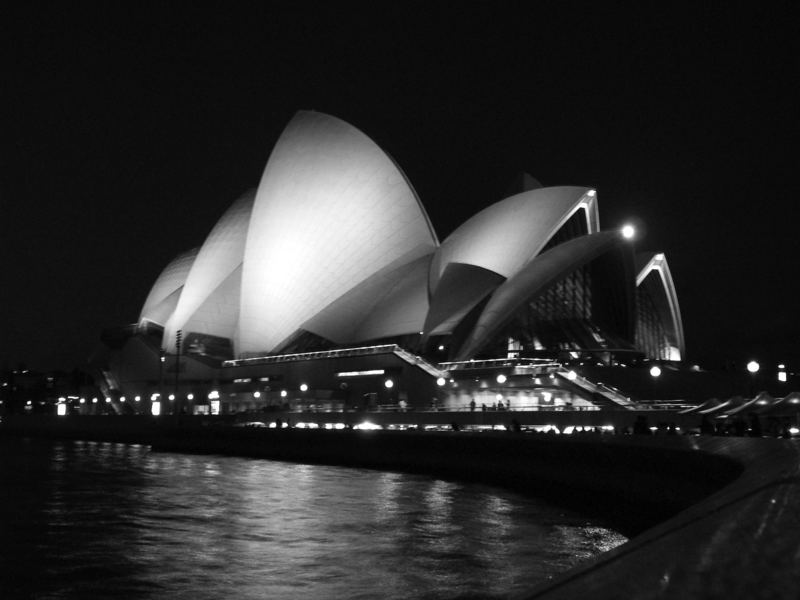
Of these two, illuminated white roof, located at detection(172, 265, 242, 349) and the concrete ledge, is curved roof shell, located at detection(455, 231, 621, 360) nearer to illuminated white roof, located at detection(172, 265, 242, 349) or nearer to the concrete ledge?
the concrete ledge

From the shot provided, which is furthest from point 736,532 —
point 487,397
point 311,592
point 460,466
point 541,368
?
point 487,397

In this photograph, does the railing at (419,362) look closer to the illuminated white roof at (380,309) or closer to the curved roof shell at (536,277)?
the curved roof shell at (536,277)

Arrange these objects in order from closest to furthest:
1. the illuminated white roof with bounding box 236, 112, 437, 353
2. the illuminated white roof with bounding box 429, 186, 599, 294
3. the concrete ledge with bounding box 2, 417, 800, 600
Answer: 1. the concrete ledge with bounding box 2, 417, 800, 600
2. the illuminated white roof with bounding box 429, 186, 599, 294
3. the illuminated white roof with bounding box 236, 112, 437, 353

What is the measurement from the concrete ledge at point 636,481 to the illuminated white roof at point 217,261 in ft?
27.7

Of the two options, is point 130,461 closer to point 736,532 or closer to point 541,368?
point 541,368

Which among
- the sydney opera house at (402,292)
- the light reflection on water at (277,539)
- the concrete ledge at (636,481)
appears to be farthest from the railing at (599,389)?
the light reflection on water at (277,539)

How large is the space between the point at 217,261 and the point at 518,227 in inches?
889

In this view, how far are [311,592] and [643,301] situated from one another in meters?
48.0

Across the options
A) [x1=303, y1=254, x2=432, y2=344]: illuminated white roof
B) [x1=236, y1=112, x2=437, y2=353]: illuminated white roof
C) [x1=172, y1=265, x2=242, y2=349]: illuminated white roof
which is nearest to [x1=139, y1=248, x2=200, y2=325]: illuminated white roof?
[x1=172, y1=265, x2=242, y2=349]: illuminated white roof

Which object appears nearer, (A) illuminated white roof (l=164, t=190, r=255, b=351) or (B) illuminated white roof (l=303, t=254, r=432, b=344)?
(B) illuminated white roof (l=303, t=254, r=432, b=344)

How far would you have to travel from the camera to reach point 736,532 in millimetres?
3740

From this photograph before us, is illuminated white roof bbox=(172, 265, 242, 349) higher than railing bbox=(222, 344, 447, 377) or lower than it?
higher

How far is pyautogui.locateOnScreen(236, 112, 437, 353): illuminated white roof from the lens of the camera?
49.9 meters

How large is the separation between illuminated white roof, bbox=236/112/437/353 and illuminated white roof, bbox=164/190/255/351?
7.05 meters
